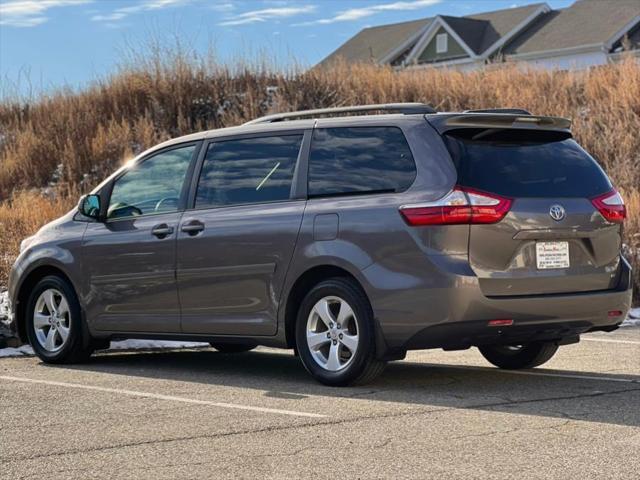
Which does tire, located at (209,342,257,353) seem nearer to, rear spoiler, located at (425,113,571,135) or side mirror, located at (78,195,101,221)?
side mirror, located at (78,195,101,221)

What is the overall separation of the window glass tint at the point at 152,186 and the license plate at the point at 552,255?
9.83 ft

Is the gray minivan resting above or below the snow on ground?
above

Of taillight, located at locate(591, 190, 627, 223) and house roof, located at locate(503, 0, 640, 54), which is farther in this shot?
house roof, located at locate(503, 0, 640, 54)

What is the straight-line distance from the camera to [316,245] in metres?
8.22

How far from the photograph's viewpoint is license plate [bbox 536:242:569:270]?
309 inches

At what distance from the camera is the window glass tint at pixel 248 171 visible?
8711mm

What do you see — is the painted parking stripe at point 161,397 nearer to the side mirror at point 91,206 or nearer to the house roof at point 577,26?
the side mirror at point 91,206

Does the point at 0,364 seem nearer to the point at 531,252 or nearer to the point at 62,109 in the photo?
the point at 531,252

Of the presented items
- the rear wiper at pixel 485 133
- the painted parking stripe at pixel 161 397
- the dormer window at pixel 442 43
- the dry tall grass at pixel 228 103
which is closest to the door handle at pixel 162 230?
the painted parking stripe at pixel 161 397

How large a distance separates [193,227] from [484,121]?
96.0 inches

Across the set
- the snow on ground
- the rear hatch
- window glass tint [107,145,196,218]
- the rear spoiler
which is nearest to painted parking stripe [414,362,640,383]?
the rear hatch

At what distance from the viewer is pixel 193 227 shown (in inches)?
357

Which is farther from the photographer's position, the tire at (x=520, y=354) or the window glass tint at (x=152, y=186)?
the window glass tint at (x=152, y=186)

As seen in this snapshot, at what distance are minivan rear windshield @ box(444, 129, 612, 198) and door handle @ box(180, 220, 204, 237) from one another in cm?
212
